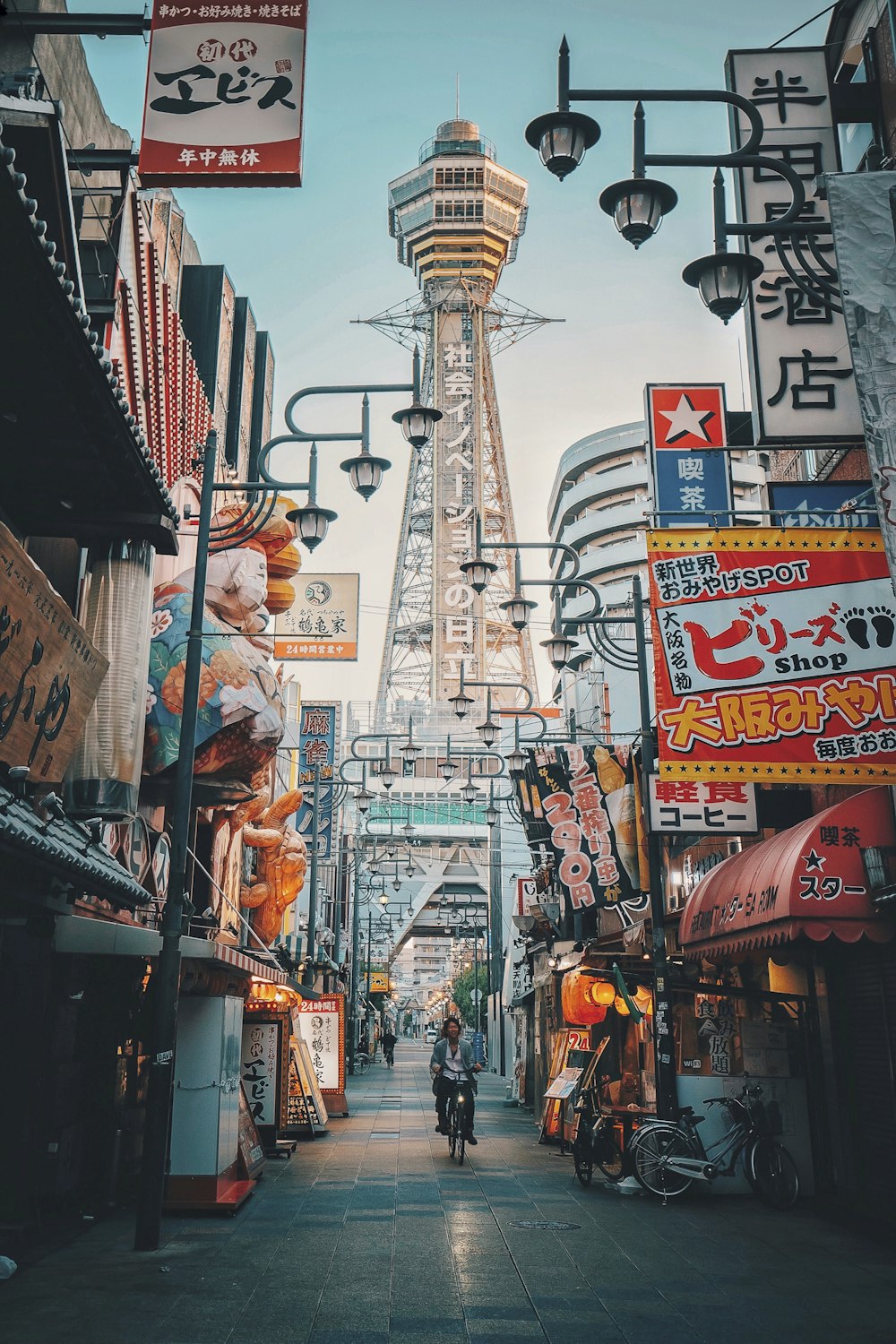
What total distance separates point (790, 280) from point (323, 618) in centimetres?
2007

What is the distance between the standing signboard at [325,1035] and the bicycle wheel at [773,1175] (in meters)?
14.3

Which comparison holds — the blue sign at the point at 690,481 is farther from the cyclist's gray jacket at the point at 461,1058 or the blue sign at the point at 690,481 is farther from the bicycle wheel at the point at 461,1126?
the bicycle wheel at the point at 461,1126

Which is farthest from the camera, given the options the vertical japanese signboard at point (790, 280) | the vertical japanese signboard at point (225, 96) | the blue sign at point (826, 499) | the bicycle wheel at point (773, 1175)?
the bicycle wheel at point (773, 1175)

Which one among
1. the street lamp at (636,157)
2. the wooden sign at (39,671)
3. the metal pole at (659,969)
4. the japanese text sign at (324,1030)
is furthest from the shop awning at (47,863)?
the japanese text sign at (324,1030)

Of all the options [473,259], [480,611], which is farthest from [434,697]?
[473,259]

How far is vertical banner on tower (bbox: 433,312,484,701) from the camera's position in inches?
4483

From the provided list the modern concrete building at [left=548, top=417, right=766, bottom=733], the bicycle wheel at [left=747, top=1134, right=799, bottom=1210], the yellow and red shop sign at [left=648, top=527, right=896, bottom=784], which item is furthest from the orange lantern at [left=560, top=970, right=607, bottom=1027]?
the modern concrete building at [left=548, top=417, right=766, bottom=733]

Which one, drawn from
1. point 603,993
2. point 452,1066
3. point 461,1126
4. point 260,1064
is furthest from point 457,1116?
point 260,1064

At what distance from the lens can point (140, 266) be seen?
1625 centimetres

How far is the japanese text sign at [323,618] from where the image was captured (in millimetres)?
29875

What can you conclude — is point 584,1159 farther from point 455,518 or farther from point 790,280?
point 455,518

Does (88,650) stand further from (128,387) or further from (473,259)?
(473,259)

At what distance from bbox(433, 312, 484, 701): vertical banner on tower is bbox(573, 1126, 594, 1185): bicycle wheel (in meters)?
95.4

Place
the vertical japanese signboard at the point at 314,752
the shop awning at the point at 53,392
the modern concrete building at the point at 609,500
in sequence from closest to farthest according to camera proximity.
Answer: the shop awning at the point at 53,392 → the vertical japanese signboard at the point at 314,752 → the modern concrete building at the point at 609,500
